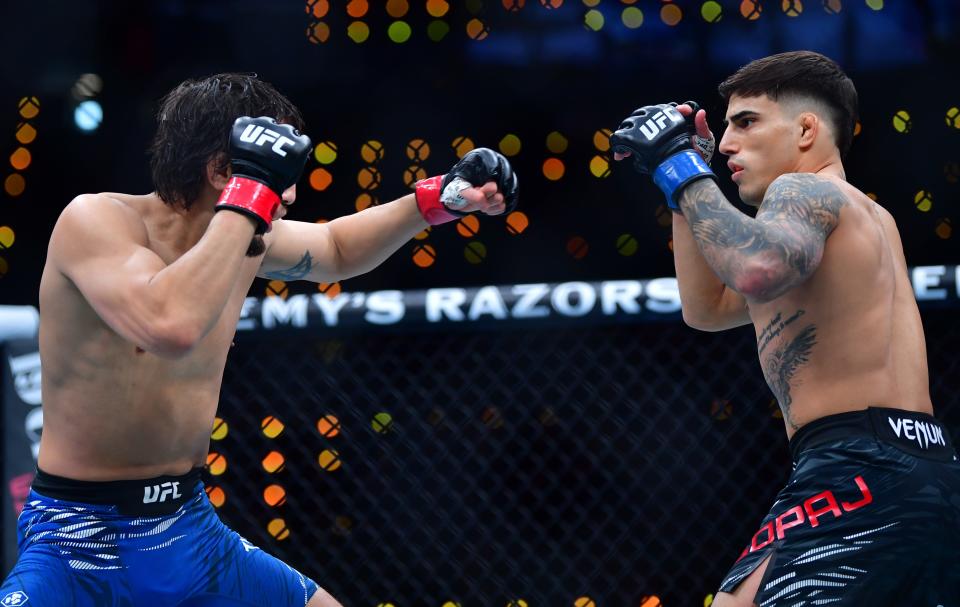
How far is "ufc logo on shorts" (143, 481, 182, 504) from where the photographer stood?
1900 mm

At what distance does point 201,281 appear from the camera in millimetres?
1713

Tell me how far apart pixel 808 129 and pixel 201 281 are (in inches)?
39.9

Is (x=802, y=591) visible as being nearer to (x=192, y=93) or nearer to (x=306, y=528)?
(x=192, y=93)

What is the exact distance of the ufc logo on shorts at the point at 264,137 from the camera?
1.80m

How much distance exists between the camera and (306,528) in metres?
2.85

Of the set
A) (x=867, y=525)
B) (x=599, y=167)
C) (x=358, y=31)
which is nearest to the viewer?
(x=867, y=525)

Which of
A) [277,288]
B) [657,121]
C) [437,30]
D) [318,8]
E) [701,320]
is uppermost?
[318,8]

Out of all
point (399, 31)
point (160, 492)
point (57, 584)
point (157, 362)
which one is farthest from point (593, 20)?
point (57, 584)

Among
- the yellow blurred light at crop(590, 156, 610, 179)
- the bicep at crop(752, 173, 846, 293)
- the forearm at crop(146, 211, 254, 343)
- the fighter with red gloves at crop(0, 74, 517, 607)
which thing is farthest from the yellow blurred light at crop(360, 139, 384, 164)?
the bicep at crop(752, 173, 846, 293)

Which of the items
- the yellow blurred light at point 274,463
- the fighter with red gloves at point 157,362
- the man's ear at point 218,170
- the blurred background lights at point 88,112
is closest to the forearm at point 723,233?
the fighter with red gloves at point 157,362

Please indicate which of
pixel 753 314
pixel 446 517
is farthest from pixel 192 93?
pixel 446 517

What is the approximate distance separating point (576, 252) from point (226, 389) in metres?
0.92

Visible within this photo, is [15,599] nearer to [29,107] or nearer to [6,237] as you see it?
[6,237]

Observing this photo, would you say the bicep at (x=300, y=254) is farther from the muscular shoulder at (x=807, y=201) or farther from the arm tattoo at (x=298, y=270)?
the muscular shoulder at (x=807, y=201)
